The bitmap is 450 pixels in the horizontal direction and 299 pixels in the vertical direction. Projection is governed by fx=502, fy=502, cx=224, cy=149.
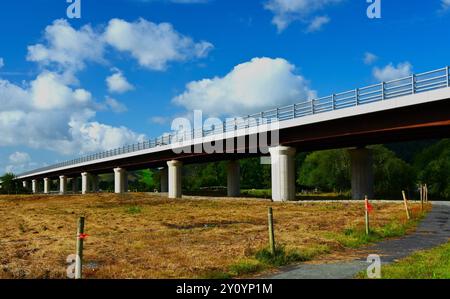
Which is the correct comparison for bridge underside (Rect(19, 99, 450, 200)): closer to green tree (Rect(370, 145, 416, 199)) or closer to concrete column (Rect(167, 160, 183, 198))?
concrete column (Rect(167, 160, 183, 198))

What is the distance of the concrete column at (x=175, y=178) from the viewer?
73.1 metres

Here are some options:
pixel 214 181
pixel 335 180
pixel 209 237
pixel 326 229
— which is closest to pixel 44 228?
pixel 209 237

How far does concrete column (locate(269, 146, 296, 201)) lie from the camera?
48688 mm

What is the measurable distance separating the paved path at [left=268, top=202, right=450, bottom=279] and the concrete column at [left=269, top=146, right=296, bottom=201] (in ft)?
77.0

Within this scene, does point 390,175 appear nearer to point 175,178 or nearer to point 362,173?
point 362,173

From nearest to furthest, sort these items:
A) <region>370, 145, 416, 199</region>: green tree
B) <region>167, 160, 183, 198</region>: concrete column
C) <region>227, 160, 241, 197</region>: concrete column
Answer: <region>167, 160, 183, 198</region>: concrete column < <region>370, 145, 416, 199</region>: green tree < <region>227, 160, 241, 197</region>: concrete column

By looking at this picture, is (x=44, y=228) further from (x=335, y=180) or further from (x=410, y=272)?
(x=335, y=180)

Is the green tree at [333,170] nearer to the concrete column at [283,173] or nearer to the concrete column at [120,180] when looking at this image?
the concrete column at [120,180]

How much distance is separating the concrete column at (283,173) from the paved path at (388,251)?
23463 mm

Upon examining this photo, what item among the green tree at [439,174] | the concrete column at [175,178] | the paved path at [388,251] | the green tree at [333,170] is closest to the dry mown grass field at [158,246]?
the paved path at [388,251]

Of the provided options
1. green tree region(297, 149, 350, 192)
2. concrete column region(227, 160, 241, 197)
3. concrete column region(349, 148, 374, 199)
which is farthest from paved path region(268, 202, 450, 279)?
green tree region(297, 149, 350, 192)

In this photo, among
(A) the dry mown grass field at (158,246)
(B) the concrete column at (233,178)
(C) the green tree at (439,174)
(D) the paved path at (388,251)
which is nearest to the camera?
(D) the paved path at (388,251)

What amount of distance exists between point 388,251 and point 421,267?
136 inches

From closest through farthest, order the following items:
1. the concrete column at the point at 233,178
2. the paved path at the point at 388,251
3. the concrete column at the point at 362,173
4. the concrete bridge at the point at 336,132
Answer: the paved path at the point at 388,251 < the concrete bridge at the point at 336,132 < the concrete column at the point at 362,173 < the concrete column at the point at 233,178
